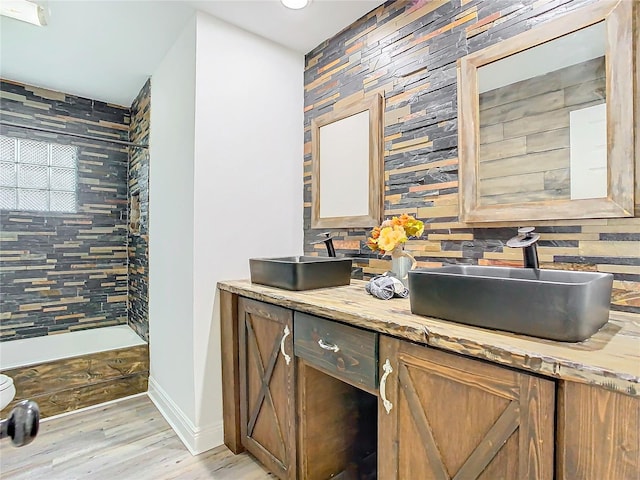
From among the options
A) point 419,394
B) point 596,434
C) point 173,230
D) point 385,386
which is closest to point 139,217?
point 173,230

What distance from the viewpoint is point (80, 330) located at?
3240 mm

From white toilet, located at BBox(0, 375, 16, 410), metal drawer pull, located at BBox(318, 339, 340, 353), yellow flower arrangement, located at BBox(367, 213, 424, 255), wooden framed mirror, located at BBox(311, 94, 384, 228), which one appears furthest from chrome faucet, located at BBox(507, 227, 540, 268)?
white toilet, located at BBox(0, 375, 16, 410)

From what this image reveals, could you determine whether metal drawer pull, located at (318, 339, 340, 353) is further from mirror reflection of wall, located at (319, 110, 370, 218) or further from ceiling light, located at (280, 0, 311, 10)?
ceiling light, located at (280, 0, 311, 10)

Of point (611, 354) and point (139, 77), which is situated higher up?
point (139, 77)

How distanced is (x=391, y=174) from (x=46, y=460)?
2.41 meters

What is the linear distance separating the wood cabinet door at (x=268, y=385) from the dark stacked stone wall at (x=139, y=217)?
4.73ft

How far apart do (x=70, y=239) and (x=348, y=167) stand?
271 cm

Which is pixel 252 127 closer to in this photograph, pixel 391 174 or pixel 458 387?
pixel 391 174

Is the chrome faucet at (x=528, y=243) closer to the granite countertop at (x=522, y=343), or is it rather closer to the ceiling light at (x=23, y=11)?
the granite countertop at (x=522, y=343)

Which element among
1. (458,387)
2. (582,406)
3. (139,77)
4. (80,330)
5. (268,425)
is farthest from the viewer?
(80,330)

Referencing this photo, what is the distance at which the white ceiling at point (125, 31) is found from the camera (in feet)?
6.42

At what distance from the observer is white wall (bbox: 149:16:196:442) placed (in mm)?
2051

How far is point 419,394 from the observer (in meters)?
1.02

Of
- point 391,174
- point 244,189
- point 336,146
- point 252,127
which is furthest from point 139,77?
point 391,174
